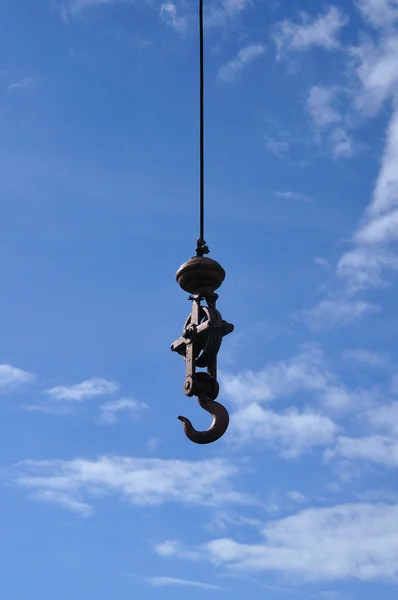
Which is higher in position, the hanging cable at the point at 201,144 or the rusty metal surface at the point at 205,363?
the hanging cable at the point at 201,144

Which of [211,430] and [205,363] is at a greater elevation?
[205,363]

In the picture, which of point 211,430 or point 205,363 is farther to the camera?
point 205,363

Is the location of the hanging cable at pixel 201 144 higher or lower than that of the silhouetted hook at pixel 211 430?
higher

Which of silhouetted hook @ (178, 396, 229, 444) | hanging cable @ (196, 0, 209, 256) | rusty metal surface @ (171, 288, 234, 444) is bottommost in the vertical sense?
silhouetted hook @ (178, 396, 229, 444)

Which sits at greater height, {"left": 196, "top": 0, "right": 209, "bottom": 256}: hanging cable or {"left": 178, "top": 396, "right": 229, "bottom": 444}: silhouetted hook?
{"left": 196, "top": 0, "right": 209, "bottom": 256}: hanging cable

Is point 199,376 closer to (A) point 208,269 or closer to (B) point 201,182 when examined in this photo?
(A) point 208,269

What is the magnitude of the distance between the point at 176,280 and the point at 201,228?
1.55 feet

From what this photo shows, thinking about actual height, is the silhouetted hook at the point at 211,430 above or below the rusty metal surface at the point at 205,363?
below

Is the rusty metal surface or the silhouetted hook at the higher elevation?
the rusty metal surface

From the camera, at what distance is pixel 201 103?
687 centimetres

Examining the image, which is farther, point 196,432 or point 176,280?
point 176,280

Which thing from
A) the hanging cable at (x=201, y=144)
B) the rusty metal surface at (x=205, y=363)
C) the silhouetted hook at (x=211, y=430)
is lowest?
the silhouetted hook at (x=211, y=430)

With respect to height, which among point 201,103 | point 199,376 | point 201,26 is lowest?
point 199,376

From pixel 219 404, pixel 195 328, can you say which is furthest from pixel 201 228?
pixel 219 404
